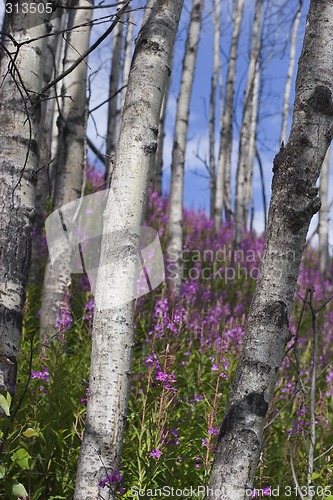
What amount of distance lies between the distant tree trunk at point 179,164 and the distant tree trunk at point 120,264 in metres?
4.41

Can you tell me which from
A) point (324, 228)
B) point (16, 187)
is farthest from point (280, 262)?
point (324, 228)

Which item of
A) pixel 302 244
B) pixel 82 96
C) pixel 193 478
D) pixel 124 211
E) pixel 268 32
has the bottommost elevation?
pixel 193 478

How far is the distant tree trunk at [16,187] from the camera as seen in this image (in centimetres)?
300

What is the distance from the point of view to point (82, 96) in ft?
19.2

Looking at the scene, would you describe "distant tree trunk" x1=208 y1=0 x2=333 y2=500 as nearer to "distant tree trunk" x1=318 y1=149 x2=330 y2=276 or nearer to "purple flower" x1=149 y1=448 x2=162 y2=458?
"purple flower" x1=149 y1=448 x2=162 y2=458

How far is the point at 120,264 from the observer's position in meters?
2.49

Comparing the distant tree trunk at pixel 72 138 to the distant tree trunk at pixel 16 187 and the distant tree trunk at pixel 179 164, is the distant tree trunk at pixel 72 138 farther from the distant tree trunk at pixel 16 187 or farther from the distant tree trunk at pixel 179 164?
the distant tree trunk at pixel 16 187

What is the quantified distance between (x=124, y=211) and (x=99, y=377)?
2.42 feet

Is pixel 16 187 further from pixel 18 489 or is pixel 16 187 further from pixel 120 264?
pixel 18 489

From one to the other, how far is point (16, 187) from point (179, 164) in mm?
4794

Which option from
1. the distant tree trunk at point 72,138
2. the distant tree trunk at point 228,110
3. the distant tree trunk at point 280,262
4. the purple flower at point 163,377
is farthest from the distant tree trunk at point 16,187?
the distant tree trunk at point 228,110

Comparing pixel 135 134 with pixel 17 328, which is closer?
pixel 135 134

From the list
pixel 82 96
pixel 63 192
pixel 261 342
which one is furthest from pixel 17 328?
pixel 82 96

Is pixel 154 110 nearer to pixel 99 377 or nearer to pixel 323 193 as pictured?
pixel 99 377
